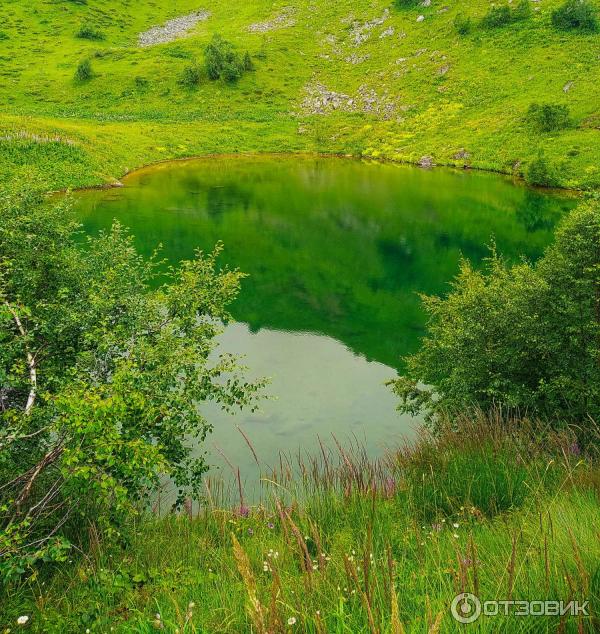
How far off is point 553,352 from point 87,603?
13.5 meters

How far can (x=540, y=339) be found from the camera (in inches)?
588

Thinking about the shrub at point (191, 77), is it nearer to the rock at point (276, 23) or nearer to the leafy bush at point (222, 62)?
the leafy bush at point (222, 62)

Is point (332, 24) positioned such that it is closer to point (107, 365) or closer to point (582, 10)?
point (582, 10)

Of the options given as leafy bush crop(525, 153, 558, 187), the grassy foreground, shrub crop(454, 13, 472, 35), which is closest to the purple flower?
the grassy foreground

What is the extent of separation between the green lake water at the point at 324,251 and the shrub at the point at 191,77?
158 ft

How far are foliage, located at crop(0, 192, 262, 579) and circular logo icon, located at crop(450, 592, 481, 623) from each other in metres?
5.03

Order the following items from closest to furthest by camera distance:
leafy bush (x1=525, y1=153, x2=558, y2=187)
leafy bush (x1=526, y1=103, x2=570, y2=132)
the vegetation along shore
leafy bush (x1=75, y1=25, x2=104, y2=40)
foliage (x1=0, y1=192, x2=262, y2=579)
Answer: the vegetation along shore
foliage (x1=0, y1=192, x2=262, y2=579)
leafy bush (x1=525, y1=153, x2=558, y2=187)
leafy bush (x1=526, y1=103, x2=570, y2=132)
leafy bush (x1=75, y1=25, x2=104, y2=40)

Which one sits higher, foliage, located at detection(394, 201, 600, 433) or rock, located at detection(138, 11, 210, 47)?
rock, located at detection(138, 11, 210, 47)

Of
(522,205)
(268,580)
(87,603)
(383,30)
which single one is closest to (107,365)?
(87,603)

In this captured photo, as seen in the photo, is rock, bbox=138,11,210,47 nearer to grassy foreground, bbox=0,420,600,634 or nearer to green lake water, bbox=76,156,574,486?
green lake water, bbox=76,156,574,486

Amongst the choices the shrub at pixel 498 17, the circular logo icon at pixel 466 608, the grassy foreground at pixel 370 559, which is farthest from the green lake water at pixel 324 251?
the shrub at pixel 498 17

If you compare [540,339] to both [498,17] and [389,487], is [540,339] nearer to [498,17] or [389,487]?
[389,487]

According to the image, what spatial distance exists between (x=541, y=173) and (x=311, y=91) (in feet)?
226

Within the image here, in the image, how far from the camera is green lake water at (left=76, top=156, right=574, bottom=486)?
21.8m
